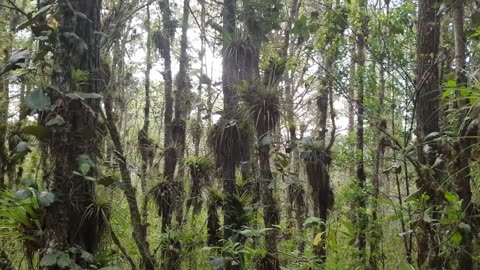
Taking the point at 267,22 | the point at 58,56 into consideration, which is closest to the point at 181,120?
the point at 267,22

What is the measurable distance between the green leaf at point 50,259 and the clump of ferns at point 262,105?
9.52 feet

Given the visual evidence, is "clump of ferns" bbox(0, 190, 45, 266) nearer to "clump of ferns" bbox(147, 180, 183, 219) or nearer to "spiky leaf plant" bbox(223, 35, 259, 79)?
"spiky leaf plant" bbox(223, 35, 259, 79)

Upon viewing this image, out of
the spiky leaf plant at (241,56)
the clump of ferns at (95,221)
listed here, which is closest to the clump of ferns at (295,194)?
the spiky leaf plant at (241,56)

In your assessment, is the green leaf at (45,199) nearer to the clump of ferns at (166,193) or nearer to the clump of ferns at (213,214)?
the clump of ferns at (213,214)

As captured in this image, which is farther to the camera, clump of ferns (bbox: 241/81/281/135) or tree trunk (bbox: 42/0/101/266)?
clump of ferns (bbox: 241/81/281/135)

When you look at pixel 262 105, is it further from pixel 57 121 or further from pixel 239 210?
pixel 57 121

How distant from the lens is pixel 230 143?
552 cm

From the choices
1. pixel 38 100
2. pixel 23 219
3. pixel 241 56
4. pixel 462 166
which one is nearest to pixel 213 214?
pixel 241 56

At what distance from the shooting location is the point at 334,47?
671 centimetres

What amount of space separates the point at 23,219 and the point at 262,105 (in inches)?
115

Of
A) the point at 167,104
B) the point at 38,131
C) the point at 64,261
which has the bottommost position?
the point at 64,261

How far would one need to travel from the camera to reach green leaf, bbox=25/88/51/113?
245cm

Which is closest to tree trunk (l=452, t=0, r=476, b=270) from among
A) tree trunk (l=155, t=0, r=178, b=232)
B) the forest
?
the forest

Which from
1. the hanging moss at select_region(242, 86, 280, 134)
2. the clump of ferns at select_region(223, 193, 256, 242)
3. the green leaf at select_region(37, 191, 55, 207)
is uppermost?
the hanging moss at select_region(242, 86, 280, 134)
